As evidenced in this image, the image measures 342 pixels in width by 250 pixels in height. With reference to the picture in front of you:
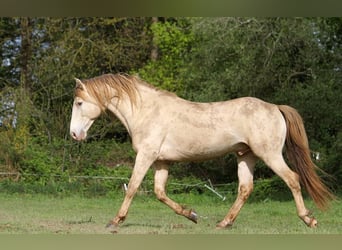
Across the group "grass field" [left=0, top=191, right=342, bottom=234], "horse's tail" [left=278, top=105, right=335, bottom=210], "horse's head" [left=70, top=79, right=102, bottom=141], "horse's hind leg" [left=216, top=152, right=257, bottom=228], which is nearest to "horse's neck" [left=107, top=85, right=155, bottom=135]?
"horse's head" [left=70, top=79, right=102, bottom=141]

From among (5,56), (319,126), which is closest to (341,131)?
(319,126)

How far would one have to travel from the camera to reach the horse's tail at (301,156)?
730 centimetres

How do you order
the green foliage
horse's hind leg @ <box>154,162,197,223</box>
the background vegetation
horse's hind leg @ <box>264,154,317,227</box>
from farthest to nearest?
1. the green foliage
2. the background vegetation
3. horse's hind leg @ <box>154,162,197,223</box>
4. horse's hind leg @ <box>264,154,317,227</box>

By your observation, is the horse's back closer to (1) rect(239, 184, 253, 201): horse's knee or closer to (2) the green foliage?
(1) rect(239, 184, 253, 201): horse's knee

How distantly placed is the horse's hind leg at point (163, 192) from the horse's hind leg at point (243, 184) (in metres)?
0.44

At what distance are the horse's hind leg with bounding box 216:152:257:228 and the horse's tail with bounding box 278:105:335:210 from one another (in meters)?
0.48

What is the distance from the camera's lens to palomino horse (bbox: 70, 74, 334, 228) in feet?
23.3

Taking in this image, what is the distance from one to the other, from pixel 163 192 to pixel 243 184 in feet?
3.18

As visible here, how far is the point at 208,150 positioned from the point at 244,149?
0.47 meters

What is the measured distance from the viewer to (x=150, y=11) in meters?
2.60

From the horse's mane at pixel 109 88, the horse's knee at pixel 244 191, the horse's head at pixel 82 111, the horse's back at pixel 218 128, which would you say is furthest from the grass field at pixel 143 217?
the horse's mane at pixel 109 88

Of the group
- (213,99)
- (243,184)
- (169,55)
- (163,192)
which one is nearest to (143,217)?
(163,192)

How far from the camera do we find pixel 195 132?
23.7ft

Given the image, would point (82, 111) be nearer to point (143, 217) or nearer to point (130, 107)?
point (130, 107)
